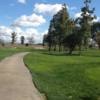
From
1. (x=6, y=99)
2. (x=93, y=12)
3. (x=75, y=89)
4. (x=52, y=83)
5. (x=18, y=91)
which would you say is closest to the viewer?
(x=6, y=99)

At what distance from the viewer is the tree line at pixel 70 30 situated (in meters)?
88.1

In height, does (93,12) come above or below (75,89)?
above

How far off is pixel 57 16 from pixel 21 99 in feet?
345

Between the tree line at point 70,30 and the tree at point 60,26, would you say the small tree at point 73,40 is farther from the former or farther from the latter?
the tree at point 60,26

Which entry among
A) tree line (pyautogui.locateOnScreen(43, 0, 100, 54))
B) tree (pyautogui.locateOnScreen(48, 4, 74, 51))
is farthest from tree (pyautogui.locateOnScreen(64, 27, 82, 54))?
tree (pyautogui.locateOnScreen(48, 4, 74, 51))

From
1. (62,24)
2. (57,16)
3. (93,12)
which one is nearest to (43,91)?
(93,12)

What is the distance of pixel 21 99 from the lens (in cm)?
1338

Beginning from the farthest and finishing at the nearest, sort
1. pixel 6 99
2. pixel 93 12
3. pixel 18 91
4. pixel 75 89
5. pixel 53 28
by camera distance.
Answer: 1. pixel 53 28
2. pixel 93 12
3. pixel 75 89
4. pixel 18 91
5. pixel 6 99

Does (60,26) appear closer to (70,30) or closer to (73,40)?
(70,30)

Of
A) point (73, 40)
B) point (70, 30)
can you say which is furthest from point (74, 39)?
point (70, 30)

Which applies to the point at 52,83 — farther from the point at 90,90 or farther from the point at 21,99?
the point at 21,99

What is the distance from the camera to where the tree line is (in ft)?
289

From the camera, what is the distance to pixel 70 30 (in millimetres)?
106062

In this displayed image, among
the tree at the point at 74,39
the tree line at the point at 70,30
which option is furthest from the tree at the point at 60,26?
the tree at the point at 74,39
